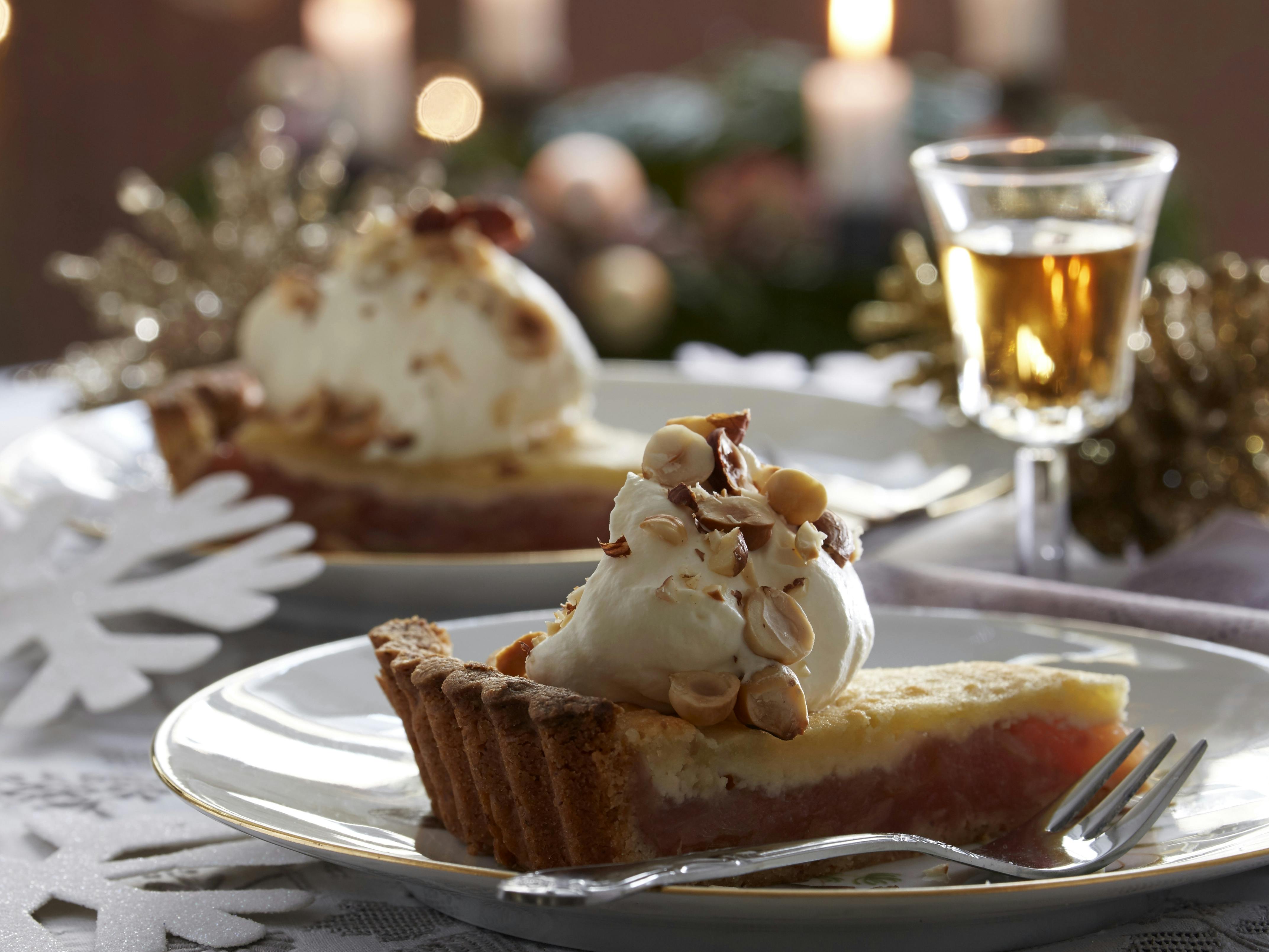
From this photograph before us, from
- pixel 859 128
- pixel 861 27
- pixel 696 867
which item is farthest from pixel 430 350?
pixel 861 27

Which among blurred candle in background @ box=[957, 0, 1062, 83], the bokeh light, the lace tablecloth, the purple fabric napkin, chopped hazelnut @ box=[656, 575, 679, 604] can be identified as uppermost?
blurred candle in background @ box=[957, 0, 1062, 83]

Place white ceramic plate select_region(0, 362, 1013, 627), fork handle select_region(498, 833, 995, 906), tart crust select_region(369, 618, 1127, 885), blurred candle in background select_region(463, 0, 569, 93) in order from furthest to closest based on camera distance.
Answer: blurred candle in background select_region(463, 0, 569, 93) → white ceramic plate select_region(0, 362, 1013, 627) → tart crust select_region(369, 618, 1127, 885) → fork handle select_region(498, 833, 995, 906)

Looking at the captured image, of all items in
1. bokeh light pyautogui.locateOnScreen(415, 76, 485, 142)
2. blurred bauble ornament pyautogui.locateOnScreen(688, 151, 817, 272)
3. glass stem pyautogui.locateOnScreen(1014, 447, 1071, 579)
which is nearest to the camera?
glass stem pyautogui.locateOnScreen(1014, 447, 1071, 579)

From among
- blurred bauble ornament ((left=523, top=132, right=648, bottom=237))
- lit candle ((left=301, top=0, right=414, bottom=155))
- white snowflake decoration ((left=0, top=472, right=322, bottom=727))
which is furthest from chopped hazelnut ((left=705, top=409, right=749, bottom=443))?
lit candle ((left=301, top=0, right=414, bottom=155))

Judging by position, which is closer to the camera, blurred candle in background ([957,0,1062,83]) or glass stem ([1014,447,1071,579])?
glass stem ([1014,447,1071,579])

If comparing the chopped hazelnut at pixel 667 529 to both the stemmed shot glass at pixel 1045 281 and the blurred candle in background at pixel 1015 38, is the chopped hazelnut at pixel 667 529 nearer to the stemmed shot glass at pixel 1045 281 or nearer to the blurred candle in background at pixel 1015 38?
the stemmed shot glass at pixel 1045 281

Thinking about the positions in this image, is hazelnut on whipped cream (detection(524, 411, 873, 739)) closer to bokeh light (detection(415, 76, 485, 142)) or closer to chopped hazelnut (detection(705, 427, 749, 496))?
chopped hazelnut (detection(705, 427, 749, 496))

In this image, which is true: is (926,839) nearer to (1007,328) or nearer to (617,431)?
(1007,328)

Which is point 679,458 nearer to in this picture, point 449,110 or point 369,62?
point 369,62

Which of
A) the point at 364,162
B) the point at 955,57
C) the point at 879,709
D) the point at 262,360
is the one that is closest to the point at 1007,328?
the point at 879,709
